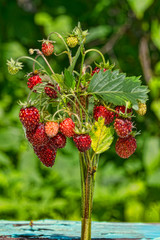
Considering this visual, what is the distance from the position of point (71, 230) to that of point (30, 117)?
44cm

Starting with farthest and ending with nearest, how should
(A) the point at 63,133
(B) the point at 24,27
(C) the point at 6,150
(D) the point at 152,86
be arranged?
(B) the point at 24,27 → (C) the point at 6,150 → (D) the point at 152,86 → (A) the point at 63,133

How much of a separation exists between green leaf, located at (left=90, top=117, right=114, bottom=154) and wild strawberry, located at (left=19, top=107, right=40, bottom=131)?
0.11m

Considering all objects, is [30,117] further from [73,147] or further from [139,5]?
[73,147]

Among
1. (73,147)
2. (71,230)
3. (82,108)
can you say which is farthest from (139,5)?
(82,108)

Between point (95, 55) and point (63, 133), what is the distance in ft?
5.03

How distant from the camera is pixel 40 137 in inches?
→ 34.0

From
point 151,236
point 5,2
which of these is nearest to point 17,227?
point 151,236

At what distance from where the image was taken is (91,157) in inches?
37.4

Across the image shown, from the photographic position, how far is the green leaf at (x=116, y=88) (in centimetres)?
89

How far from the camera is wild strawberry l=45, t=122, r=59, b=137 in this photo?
2.81 ft

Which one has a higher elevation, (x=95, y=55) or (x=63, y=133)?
(x=95, y=55)

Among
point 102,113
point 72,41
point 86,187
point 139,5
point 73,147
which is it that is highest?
point 139,5

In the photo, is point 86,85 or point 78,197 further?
Result: point 78,197

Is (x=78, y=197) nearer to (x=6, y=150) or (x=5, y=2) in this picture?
(x=6, y=150)
